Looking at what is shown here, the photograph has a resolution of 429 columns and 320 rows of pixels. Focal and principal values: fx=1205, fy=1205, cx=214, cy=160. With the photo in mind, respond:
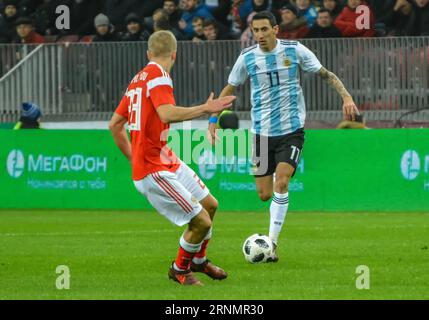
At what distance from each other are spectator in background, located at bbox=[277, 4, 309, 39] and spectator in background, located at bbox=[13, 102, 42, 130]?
4979 mm

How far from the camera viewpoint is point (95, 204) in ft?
72.5

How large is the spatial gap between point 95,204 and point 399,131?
5699 mm

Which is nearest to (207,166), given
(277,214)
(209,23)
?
(209,23)

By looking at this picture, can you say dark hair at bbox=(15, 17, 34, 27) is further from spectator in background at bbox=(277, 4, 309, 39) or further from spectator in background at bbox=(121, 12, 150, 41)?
spectator in background at bbox=(277, 4, 309, 39)

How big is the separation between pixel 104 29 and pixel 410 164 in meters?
7.64

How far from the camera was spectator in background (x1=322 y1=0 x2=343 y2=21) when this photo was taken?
23.1 metres

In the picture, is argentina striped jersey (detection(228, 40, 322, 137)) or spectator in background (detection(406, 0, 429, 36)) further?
spectator in background (detection(406, 0, 429, 36))

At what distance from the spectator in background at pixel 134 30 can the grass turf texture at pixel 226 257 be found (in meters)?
5.64

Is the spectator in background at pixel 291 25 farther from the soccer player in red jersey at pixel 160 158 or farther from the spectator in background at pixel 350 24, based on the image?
the soccer player in red jersey at pixel 160 158

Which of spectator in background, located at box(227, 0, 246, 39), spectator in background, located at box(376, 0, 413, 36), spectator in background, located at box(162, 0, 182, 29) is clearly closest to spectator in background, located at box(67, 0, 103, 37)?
spectator in background, located at box(162, 0, 182, 29)

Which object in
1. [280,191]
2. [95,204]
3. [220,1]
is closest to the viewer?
[280,191]

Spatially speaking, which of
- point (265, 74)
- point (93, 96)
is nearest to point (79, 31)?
point (93, 96)
